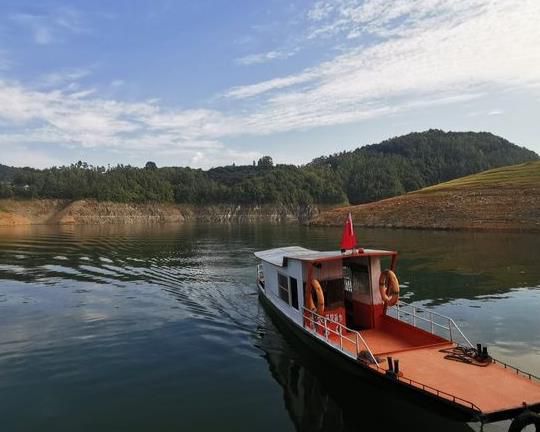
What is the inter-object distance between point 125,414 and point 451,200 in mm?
107756

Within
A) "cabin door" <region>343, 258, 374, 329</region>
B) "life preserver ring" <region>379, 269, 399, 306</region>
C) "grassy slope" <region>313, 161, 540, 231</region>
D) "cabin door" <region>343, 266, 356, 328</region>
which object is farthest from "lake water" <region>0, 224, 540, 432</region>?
"grassy slope" <region>313, 161, 540, 231</region>

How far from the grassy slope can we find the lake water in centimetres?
5197

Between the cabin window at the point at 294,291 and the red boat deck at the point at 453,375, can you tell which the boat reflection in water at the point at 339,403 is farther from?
the cabin window at the point at 294,291

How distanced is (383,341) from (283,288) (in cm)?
705

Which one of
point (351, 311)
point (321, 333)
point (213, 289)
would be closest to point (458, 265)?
point (213, 289)

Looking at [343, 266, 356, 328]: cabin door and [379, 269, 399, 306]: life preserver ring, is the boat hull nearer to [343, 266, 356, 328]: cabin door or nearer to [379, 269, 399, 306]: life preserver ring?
[343, 266, 356, 328]: cabin door

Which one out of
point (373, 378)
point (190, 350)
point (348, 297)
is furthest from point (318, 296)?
point (190, 350)

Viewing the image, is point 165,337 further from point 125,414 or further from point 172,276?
point 172,276

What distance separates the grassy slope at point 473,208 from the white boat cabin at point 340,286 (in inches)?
2984

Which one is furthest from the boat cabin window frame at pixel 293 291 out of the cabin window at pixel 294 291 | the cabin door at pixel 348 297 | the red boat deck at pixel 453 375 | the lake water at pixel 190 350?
the red boat deck at pixel 453 375

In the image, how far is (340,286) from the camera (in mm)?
21578

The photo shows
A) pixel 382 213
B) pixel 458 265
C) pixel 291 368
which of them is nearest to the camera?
pixel 291 368

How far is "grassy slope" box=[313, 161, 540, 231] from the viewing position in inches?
3629

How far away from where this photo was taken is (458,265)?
1832 inches
